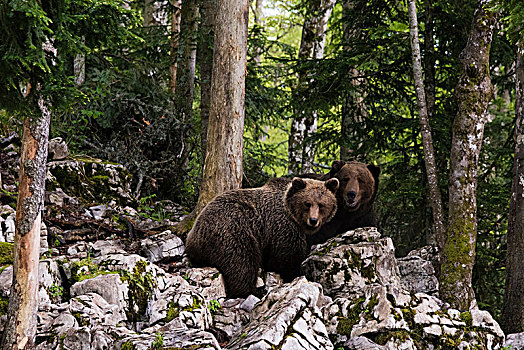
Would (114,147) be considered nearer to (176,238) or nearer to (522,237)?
(176,238)

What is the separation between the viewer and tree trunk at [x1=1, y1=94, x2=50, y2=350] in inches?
156

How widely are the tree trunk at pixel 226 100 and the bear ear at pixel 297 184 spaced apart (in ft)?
4.40

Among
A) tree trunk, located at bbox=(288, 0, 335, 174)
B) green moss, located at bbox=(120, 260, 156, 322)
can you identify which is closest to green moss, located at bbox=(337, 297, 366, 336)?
green moss, located at bbox=(120, 260, 156, 322)

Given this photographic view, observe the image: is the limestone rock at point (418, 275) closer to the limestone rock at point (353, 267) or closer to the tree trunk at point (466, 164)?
the tree trunk at point (466, 164)

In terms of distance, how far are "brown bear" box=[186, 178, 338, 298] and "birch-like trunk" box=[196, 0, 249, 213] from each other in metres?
0.89

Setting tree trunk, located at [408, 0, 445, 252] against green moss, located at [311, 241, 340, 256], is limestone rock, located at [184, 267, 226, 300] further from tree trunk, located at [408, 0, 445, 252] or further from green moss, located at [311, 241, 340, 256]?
tree trunk, located at [408, 0, 445, 252]

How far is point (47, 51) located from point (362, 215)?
5492 mm

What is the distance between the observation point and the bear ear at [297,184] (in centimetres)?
698

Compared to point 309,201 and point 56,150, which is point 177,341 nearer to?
point 309,201

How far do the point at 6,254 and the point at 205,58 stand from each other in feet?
20.5

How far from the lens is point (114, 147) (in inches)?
426

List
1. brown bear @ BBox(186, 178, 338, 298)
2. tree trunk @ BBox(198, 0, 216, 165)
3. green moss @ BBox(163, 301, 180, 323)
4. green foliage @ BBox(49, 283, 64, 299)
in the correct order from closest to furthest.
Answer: green foliage @ BBox(49, 283, 64, 299) < green moss @ BBox(163, 301, 180, 323) < brown bear @ BBox(186, 178, 338, 298) < tree trunk @ BBox(198, 0, 216, 165)

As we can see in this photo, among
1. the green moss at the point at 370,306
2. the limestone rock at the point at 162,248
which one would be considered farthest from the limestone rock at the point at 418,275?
the limestone rock at the point at 162,248

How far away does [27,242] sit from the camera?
399cm
